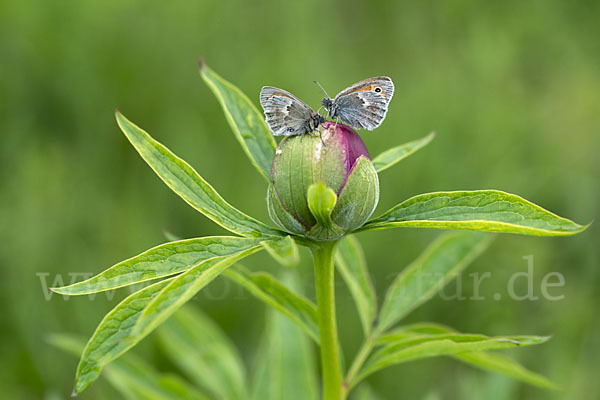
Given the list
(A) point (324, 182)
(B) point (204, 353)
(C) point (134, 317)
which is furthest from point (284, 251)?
(B) point (204, 353)

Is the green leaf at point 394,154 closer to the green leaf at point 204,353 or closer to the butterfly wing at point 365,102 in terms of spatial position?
the butterfly wing at point 365,102

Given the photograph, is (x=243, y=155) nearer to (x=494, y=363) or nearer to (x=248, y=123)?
(x=248, y=123)

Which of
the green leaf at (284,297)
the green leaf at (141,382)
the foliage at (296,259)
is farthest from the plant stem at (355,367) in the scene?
the green leaf at (141,382)

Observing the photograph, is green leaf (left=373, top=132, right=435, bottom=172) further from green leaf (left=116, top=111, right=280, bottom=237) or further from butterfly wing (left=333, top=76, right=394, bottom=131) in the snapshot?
green leaf (left=116, top=111, right=280, bottom=237)

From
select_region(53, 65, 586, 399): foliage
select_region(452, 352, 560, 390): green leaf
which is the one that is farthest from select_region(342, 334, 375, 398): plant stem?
select_region(452, 352, 560, 390): green leaf

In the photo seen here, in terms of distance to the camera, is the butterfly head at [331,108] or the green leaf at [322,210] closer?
the green leaf at [322,210]

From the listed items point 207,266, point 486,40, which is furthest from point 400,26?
point 207,266
